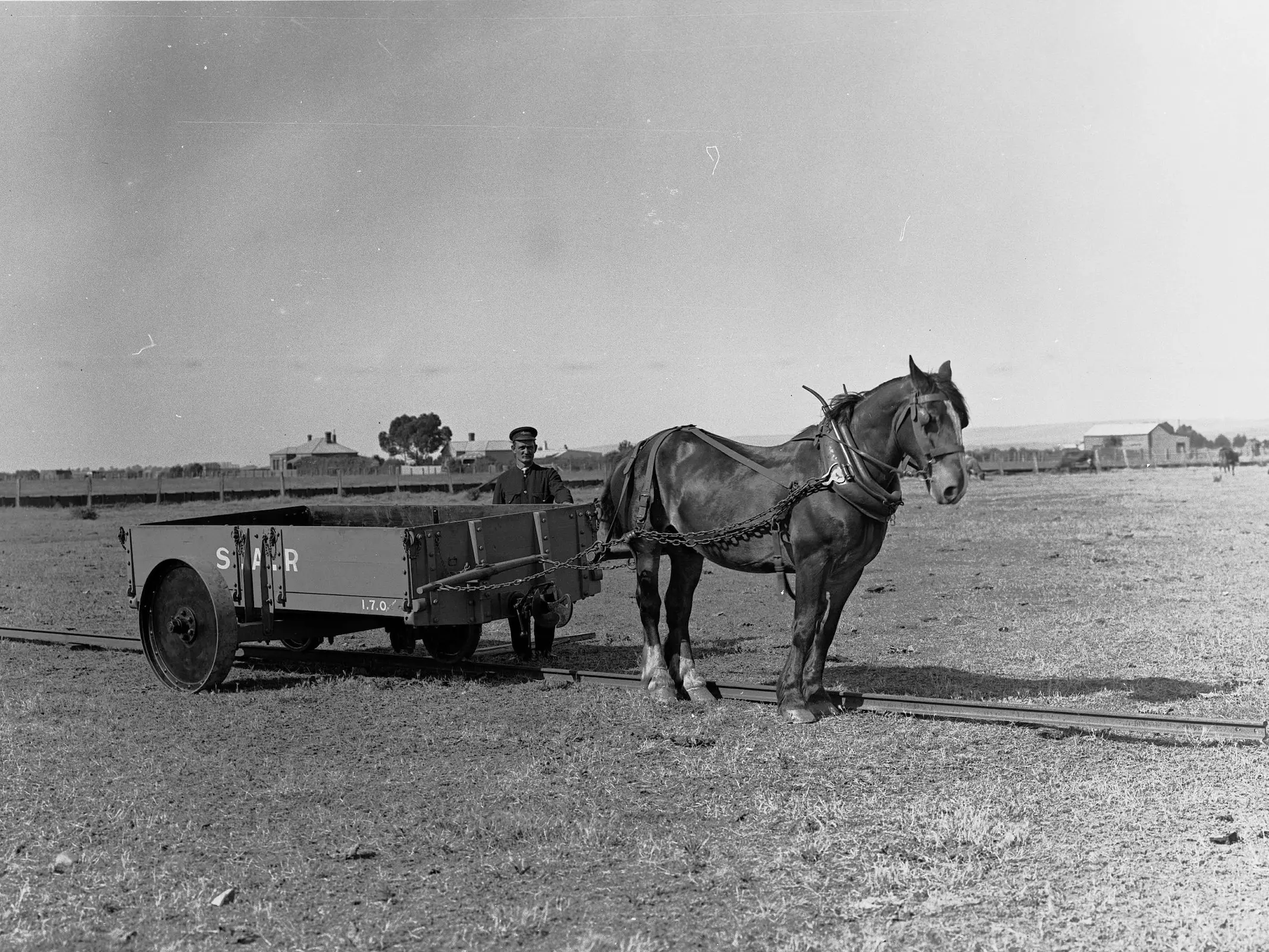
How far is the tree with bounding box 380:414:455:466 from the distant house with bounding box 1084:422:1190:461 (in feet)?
193

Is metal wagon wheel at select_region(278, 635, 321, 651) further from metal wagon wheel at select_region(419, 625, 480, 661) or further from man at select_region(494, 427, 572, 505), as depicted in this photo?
man at select_region(494, 427, 572, 505)

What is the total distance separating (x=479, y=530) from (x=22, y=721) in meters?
3.59

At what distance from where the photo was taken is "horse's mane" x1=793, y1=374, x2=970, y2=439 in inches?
287

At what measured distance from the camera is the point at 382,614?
8594mm

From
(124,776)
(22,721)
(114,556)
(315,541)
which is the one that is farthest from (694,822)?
(114,556)

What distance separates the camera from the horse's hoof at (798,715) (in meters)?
7.61

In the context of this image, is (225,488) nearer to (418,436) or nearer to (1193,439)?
(418,436)

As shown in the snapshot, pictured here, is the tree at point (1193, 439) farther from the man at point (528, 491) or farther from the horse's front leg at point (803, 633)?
the horse's front leg at point (803, 633)

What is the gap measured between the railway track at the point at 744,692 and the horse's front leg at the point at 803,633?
0.42 meters

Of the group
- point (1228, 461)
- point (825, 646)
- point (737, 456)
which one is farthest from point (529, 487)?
point (1228, 461)

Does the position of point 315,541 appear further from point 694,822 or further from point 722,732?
point 694,822

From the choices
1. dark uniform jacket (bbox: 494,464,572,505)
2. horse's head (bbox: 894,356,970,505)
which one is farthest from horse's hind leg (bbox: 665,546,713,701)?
dark uniform jacket (bbox: 494,464,572,505)

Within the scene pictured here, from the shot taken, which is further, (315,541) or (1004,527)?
(1004,527)

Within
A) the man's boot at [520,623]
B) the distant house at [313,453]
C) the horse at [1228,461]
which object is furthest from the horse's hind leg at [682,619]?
the distant house at [313,453]
